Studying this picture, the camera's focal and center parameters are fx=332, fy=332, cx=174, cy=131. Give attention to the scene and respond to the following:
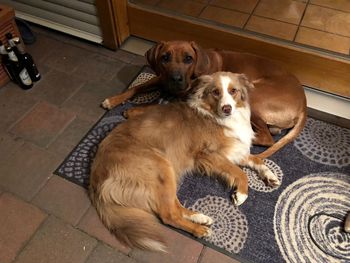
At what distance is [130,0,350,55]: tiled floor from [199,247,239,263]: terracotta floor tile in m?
1.65

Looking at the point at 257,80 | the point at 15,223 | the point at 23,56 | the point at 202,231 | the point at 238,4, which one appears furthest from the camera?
the point at 238,4

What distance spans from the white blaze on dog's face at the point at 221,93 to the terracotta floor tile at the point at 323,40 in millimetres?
986

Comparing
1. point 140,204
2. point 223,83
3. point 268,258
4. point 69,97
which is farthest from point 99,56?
point 268,258

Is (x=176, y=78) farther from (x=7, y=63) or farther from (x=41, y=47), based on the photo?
(x=41, y=47)

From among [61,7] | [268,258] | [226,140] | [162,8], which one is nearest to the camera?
[268,258]

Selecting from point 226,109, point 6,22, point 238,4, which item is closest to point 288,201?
point 226,109

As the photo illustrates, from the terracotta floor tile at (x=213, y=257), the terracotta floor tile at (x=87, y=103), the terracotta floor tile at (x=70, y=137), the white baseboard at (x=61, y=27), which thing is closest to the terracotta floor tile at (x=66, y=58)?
the white baseboard at (x=61, y=27)

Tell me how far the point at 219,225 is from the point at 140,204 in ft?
1.49

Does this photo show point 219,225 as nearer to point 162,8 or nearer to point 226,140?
point 226,140

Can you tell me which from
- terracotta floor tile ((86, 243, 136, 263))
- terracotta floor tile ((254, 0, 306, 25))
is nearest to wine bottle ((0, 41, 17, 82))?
terracotta floor tile ((86, 243, 136, 263))

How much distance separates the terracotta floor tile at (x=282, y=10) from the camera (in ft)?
9.55

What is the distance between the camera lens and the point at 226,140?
77.2 inches

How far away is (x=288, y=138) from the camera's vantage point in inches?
81.6

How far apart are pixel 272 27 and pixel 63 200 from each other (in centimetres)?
213
